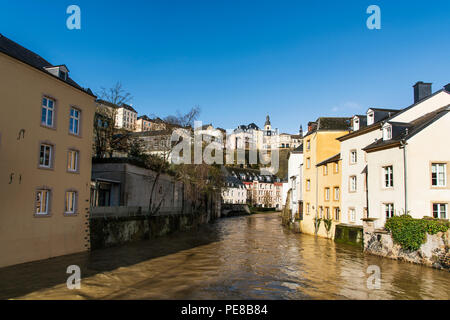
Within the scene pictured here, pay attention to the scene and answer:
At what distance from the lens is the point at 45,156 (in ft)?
61.6

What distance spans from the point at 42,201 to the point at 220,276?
10.7 m

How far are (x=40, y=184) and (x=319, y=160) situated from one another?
87.7ft

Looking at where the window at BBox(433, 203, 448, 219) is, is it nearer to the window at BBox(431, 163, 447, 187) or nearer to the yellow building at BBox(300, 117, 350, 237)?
the window at BBox(431, 163, 447, 187)

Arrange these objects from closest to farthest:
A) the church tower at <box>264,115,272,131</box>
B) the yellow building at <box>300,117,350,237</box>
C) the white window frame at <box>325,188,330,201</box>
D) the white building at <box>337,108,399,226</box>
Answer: the white building at <box>337,108,399,226</box> < the yellow building at <box>300,117,350,237</box> < the white window frame at <box>325,188,330,201</box> < the church tower at <box>264,115,272,131</box>

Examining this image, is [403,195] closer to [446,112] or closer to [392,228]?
[392,228]

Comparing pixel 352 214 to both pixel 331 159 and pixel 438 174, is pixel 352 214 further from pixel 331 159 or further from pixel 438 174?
pixel 438 174

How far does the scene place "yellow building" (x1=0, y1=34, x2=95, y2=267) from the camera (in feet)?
53.6

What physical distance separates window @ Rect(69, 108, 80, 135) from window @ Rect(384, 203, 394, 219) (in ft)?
68.5

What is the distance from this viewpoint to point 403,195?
20.8 m

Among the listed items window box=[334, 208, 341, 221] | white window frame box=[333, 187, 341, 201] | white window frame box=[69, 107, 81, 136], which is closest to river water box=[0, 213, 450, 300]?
white window frame box=[69, 107, 81, 136]

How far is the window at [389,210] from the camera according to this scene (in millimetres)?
21922

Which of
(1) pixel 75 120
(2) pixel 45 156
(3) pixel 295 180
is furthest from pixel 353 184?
(2) pixel 45 156
